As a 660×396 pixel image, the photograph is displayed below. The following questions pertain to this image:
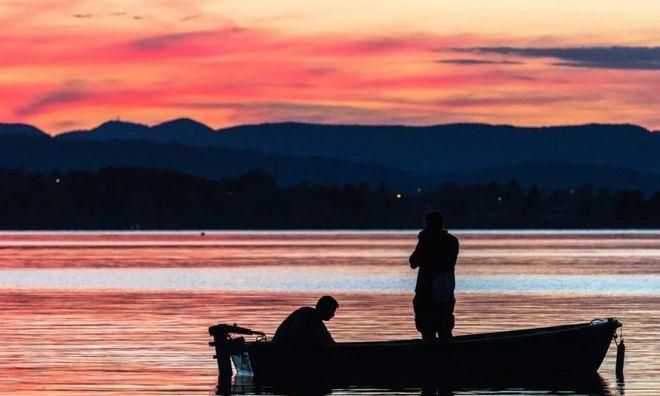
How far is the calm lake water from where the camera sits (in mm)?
31062

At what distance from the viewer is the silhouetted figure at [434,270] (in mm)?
29344

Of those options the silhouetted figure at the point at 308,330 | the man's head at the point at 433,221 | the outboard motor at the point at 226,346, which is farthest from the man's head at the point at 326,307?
the man's head at the point at 433,221

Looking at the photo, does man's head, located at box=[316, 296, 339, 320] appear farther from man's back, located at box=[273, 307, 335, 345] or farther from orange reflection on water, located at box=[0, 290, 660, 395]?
orange reflection on water, located at box=[0, 290, 660, 395]

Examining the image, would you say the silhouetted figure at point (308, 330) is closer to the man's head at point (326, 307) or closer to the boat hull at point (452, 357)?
the boat hull at point (452, 357)

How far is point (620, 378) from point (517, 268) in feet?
222

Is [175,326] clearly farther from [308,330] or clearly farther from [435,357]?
[435,357]

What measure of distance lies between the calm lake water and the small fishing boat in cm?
70

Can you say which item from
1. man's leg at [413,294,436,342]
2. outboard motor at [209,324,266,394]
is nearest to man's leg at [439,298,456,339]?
man's leg at [413,294,436,342]

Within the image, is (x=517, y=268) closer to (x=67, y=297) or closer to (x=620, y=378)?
(x=67, y=297)

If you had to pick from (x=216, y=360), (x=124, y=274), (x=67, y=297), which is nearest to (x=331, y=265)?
(x=124, y=274)

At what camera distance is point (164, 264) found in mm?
107188

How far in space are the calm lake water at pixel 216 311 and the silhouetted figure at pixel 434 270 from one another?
4.79 feet

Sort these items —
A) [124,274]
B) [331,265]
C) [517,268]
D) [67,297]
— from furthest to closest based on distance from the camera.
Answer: [331,265] < [517,268] < [124,274] < [67,297]

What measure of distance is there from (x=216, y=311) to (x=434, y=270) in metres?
23.3
